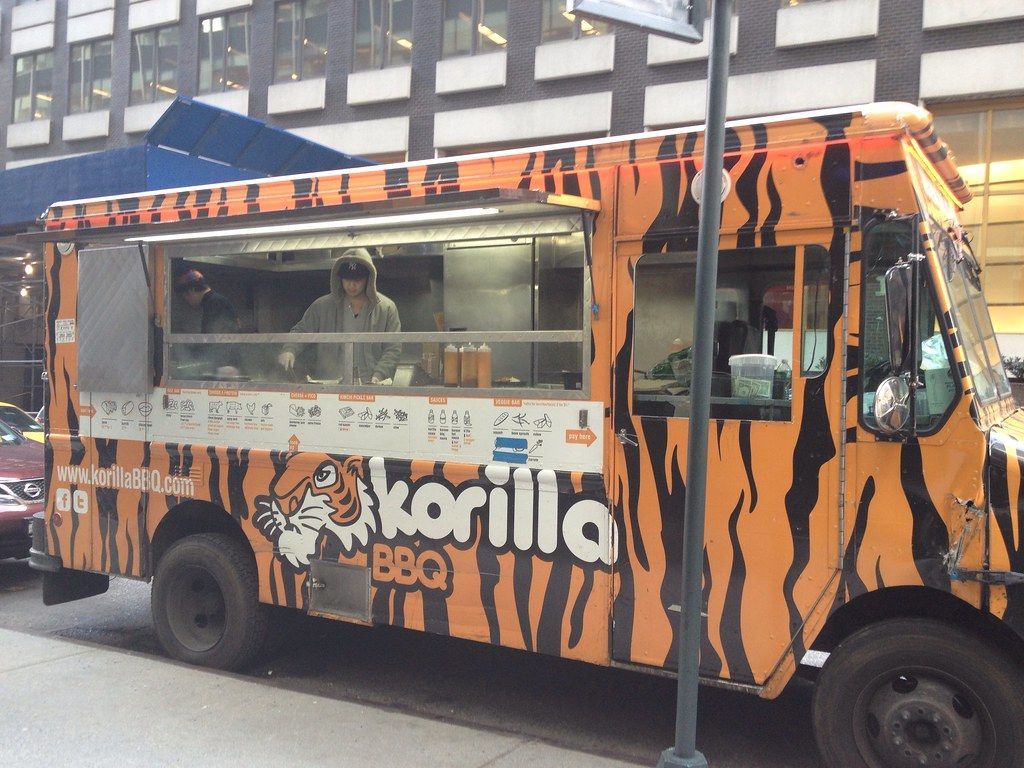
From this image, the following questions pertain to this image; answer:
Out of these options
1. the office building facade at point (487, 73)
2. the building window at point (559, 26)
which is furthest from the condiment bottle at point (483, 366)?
the building window at point (559, 26)

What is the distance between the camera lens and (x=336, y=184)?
18.3 feet

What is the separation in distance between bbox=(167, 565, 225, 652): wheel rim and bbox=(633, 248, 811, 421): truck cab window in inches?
126

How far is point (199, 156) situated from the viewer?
29.7ft

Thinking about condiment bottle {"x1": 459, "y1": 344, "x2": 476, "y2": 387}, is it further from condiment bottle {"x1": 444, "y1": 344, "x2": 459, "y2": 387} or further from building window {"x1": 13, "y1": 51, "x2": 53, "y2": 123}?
building window {"x1": 13, "y1": 51, "x2": 53, "y2": 123}

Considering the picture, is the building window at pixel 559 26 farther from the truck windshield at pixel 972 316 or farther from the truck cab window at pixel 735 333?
the truck cab window at pixel 735 333

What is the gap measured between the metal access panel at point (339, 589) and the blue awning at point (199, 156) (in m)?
4.07

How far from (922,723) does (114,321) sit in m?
5.32

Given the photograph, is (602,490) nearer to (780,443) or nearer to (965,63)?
(780,443)

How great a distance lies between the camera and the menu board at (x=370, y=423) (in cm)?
470

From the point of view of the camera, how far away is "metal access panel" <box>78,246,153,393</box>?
20.0 ft

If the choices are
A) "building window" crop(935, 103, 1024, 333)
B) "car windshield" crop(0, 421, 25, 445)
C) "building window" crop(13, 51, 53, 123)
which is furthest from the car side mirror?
"building window" crop(13, 51, 53, 123)

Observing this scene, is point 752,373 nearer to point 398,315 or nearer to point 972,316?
point 972,316

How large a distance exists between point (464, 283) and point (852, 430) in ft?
7.16

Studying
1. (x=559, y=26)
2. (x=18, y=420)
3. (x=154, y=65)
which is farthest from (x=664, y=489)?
(x=154, y=65)
